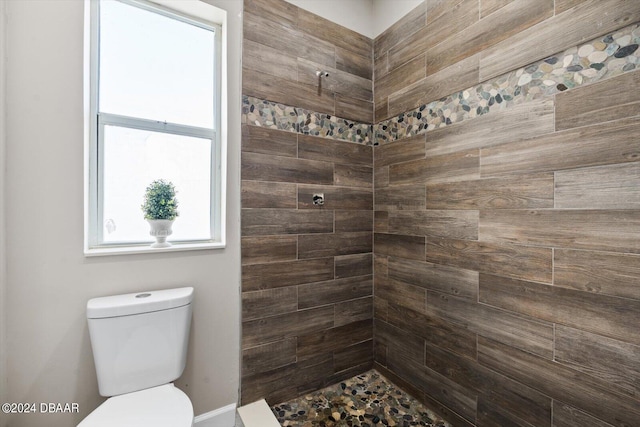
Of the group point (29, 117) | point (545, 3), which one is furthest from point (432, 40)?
point (29, 117)

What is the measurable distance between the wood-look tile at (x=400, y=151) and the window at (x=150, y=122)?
3.68 ft

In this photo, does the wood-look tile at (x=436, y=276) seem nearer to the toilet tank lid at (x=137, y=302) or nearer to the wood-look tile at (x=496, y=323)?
the wood-look tile at (x=496, y=323)

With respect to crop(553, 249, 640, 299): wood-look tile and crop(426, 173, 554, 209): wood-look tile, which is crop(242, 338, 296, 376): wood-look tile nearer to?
crop(426, 173, 554, 209): wood-look tile

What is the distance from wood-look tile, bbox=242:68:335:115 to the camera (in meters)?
1.69

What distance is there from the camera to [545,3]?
1.24 m

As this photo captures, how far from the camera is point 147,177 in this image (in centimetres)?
159

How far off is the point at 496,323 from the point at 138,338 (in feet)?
5.60

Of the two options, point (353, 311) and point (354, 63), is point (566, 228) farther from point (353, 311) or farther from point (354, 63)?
point (354, 63)

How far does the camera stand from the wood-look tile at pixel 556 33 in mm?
1057

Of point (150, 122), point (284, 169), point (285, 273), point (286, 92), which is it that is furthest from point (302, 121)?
point (285, 273)

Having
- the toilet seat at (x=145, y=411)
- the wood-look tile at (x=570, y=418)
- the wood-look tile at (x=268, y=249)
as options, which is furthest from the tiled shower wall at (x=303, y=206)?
the wood-look tile at (x=570, y=418)

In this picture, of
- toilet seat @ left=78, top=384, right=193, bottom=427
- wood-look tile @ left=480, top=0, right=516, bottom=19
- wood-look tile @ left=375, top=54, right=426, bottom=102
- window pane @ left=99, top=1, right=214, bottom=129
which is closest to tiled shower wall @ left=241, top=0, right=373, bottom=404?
wood-look tile @ left=375, top=54, right=426, bottom=102

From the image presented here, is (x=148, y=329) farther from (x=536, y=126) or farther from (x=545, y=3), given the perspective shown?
(x=545, y=3)

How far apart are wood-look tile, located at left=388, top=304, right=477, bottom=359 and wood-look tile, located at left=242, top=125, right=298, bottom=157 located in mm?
1286
